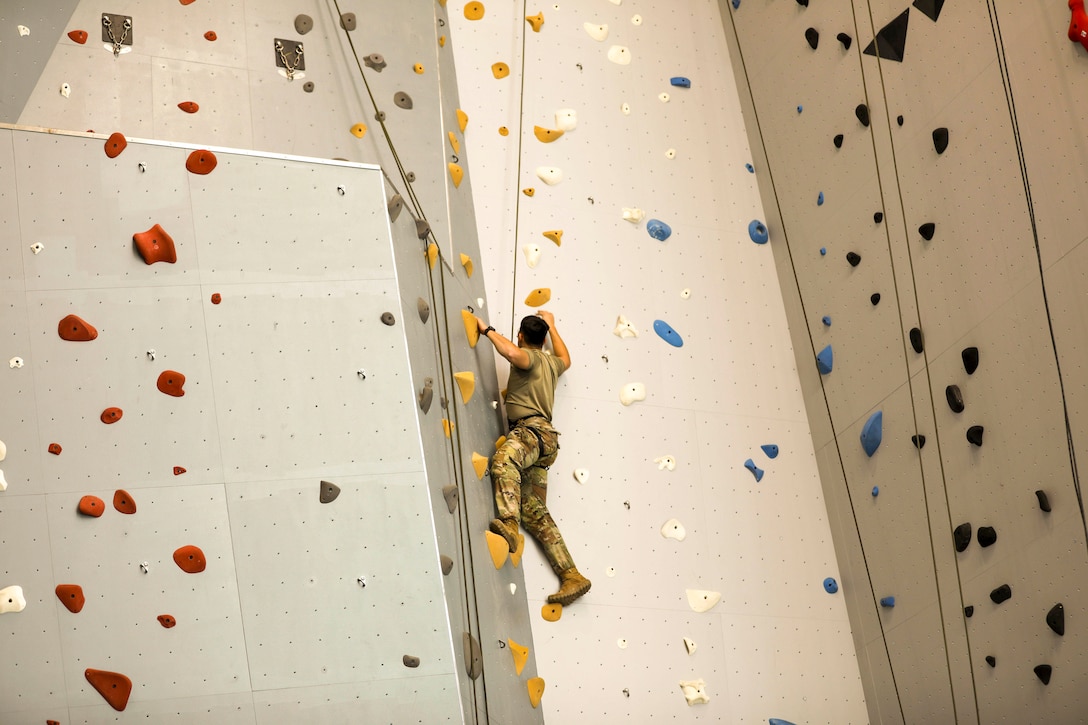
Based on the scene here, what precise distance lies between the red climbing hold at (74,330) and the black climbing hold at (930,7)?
10.6 feet

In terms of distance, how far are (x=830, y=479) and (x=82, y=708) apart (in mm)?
3026

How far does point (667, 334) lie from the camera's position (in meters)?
4.71

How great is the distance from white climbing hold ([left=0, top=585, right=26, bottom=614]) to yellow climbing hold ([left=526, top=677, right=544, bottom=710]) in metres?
1.62

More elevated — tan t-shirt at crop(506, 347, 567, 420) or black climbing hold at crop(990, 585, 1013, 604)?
tan t-shirt at crop(506, 347, 567, 420)

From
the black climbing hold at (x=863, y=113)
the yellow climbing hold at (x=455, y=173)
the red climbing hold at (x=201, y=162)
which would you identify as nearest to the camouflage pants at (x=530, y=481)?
the yellow climbing hold at (x=455, y=173)

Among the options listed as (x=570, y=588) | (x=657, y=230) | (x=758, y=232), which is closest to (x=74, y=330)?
(x=570, y=588)

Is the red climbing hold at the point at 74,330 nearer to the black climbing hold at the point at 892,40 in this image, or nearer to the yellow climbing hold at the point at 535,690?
the yellow climbing hold at the point at 535,690

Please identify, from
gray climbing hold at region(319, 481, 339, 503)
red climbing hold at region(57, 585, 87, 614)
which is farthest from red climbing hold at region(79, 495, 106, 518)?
gray climbing hold at region(319, 481, 339, 503)

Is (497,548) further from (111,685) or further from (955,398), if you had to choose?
(955,398)

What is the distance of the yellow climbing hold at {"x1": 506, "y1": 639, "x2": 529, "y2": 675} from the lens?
11.9 ft

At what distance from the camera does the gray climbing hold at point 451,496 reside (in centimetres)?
321

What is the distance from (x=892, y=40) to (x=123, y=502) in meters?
3.39

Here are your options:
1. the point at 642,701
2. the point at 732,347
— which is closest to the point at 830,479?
the point at 732,347

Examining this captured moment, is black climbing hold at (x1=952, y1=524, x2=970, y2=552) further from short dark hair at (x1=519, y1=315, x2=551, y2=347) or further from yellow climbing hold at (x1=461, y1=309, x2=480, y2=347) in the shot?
yellow climbing hold at (x1=461, y1=309, x2=480, y2=347)
